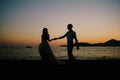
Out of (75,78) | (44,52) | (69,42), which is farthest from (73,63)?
(75,78)

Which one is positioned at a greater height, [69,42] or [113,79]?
[69,42]

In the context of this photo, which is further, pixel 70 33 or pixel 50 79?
pixel 70 33

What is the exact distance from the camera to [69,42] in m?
12.0

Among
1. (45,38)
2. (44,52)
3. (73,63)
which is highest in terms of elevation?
(45,38)

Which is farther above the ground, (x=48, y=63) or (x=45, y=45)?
(x=45, y=45)

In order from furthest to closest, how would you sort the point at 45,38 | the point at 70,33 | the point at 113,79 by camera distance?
the point at 70,33, the point at 45,38, the point at 113,79

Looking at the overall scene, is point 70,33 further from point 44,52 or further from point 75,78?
point 75,78

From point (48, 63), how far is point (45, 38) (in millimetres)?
1371

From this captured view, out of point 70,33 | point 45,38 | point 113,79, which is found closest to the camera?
point 113,79

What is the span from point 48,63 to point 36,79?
4.04 meters

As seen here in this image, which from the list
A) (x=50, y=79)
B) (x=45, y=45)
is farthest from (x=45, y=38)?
(x=50, y=79)

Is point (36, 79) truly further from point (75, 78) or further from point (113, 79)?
point (113, 79)

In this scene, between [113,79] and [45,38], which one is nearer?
[113,79]

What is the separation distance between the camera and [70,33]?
1191cm
